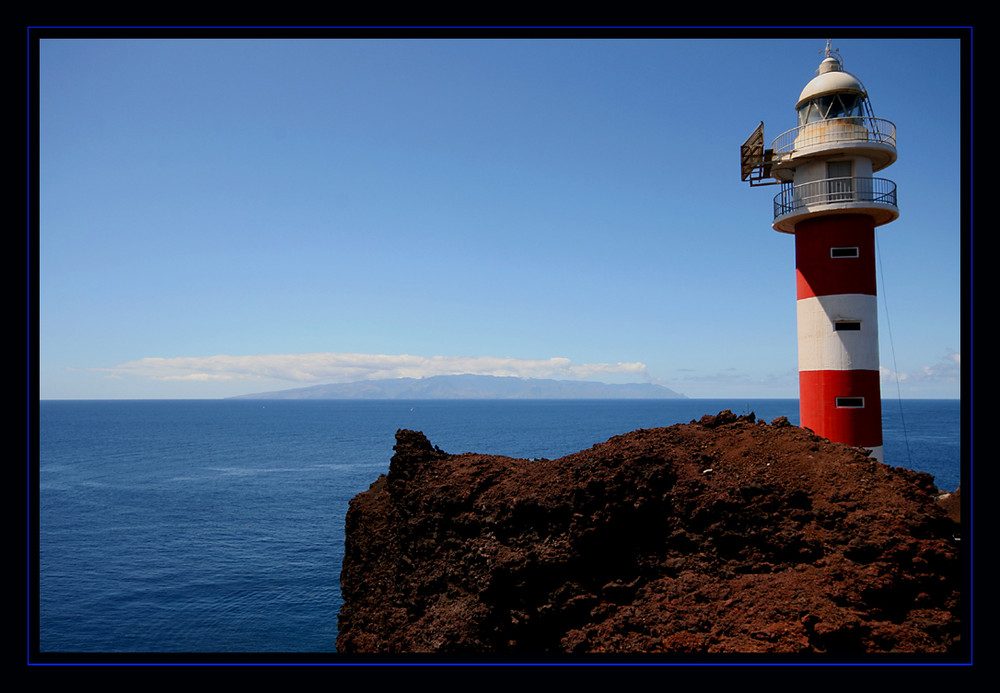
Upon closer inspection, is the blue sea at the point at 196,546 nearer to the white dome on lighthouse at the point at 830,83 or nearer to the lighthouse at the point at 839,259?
the lighthouse at the point at 839,259

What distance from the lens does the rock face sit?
7.54 m

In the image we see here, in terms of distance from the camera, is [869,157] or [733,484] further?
[869,157]

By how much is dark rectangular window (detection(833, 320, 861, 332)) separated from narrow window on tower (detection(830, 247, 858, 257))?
1.84 m

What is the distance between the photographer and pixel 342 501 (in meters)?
51.8

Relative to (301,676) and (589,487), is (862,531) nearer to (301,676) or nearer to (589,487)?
(589,487)

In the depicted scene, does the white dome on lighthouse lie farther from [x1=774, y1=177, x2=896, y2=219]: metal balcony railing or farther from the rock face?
the rock face

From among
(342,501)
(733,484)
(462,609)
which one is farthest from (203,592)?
(733,484)

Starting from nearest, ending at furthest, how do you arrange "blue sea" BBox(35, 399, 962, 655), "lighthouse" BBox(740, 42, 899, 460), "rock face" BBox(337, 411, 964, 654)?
"rock face" BBox(337, 411, 964, 654) → "lighthouse" BBox(740, 42, 899, 460) → "blue sea" BBox(35, 399, 962, 655)

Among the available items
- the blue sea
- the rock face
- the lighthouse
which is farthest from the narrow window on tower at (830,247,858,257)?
the blue sea

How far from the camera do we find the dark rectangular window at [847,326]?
1678cm

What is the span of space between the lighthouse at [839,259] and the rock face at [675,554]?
6.32 m

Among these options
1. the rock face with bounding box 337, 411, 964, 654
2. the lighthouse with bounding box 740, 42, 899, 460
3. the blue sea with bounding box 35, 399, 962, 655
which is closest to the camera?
the rock face with bounding box 337, 411, 964, 654

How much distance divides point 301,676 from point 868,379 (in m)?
16.5
